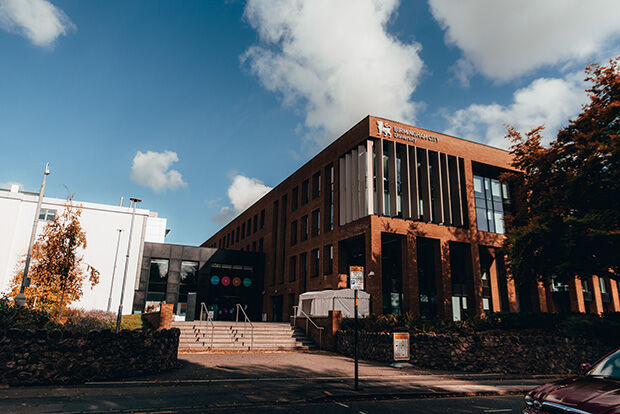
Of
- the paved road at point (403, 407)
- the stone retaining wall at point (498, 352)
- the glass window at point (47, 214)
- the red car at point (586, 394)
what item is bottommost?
the paved road at point (403, 407)

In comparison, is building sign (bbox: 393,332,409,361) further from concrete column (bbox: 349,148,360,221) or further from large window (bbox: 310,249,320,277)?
large window (bbox: 310,249,320,277)

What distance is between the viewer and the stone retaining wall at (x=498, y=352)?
16500 mm

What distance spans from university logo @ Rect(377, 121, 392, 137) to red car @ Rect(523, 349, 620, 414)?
26.1 m

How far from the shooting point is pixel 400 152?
3203 centimetres

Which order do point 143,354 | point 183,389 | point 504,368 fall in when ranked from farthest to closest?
point 504,368 < point 143,354 < point 183,389

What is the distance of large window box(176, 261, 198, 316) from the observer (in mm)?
41062

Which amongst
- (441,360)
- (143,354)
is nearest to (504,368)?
(441,360)

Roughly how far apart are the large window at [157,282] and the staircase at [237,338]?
18.4 metres

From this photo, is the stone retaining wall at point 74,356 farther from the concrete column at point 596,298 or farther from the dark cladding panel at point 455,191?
the concrete column at point 596,298

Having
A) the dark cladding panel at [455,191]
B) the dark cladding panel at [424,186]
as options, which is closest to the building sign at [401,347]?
the dark cladding panel at [424,186]

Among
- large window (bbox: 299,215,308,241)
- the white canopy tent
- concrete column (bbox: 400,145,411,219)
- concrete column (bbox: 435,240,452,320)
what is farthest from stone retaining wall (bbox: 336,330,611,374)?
large window (bbox: 299,215,308,241)

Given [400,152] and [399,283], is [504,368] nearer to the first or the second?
[399,283]

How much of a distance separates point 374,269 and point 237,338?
10.4 meters

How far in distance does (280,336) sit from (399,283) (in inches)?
514
